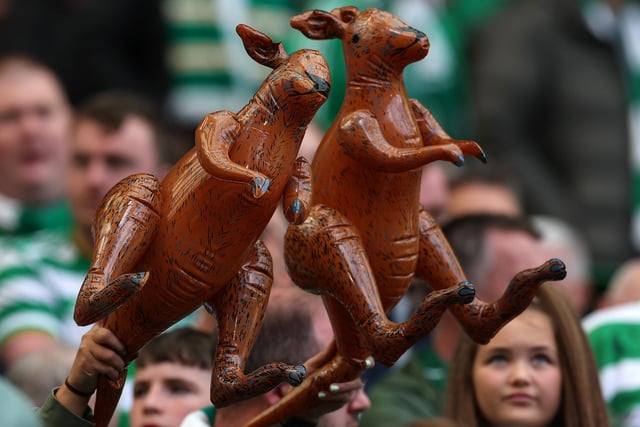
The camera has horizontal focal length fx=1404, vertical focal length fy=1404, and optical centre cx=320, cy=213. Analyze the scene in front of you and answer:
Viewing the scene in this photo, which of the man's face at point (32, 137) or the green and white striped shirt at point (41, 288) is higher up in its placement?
the man's face at point (32, 137)

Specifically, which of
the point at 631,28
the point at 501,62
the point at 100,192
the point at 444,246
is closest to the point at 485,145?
the point at 501,62

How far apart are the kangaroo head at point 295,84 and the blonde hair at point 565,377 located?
42.9 inches

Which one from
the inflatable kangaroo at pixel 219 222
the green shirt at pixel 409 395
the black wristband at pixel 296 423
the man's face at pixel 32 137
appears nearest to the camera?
the inflatable kangaroo at pixel 219 222

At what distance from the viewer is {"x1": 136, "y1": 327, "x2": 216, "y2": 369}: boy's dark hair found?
314 centimetres

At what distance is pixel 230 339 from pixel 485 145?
13.7 ft

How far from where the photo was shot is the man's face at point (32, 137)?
5086 mm

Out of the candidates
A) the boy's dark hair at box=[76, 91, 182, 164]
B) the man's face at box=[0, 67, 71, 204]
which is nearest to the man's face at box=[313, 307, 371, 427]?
the boy's dark hair at box=[76, 91, 182, 164]

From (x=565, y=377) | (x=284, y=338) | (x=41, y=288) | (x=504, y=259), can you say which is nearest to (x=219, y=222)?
(x=284, y=338)

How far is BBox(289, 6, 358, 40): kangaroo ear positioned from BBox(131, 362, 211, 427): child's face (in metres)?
1.05

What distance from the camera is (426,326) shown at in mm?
2164

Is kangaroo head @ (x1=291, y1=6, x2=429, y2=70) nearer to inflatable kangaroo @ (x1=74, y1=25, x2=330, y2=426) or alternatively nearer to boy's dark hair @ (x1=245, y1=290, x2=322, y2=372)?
inflatable kangaroo @ (x1=74, y1=25, x2=330, y2=426)

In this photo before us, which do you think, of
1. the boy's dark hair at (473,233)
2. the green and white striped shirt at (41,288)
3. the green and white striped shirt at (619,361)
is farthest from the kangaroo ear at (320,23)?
the green and white striped shirt at (41,288)

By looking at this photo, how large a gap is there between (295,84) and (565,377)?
118 centimetres

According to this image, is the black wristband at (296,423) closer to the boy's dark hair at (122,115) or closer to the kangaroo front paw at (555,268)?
the kangaroo front paw at (555,268)
